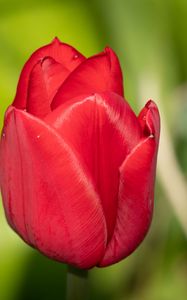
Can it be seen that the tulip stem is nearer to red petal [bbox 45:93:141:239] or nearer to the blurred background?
red petal [bbox 45:93:141:239]

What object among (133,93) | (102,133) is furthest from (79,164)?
(133,93)

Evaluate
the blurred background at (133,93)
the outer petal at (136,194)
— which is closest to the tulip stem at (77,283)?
the outer petal at (136,194)

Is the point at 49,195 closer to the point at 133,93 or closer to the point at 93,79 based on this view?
the point at 93,79

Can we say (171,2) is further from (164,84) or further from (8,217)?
(8,217)

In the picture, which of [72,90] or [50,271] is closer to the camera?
→ [72,90]

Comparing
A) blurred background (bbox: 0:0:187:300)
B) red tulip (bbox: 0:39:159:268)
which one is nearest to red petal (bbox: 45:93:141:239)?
red tulip (bbox: 0:39:159:268)

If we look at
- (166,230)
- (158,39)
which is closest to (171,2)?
(158,39)
